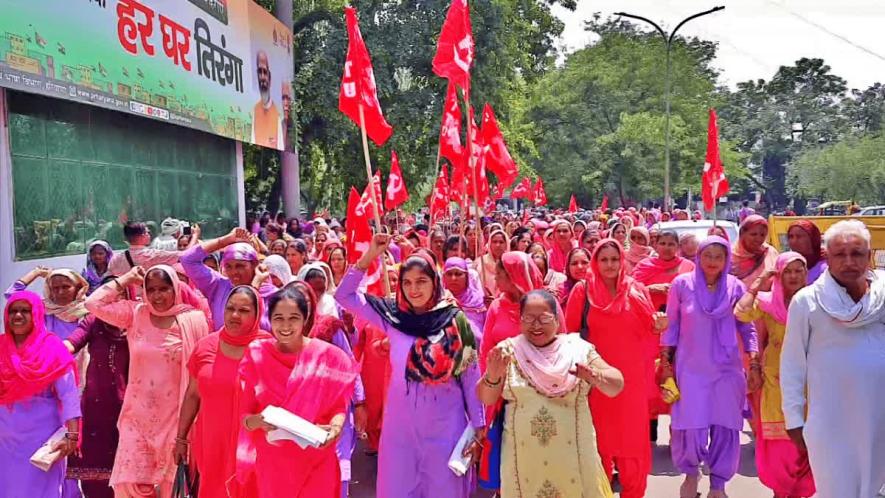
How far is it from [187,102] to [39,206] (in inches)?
177

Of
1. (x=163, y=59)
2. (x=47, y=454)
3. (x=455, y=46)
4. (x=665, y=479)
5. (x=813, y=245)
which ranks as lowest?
(x=665, y=479)

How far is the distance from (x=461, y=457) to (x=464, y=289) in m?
1.88

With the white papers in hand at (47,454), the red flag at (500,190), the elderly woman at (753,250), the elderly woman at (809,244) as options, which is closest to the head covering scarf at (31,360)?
the white papers in hand at (47,454)

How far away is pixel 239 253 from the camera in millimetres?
5195

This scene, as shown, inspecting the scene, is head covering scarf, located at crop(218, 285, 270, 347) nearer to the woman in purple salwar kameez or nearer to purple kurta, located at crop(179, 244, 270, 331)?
purple kurta, located at crop(179, 244, 270, 331)

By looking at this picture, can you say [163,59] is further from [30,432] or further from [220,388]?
[220,388]

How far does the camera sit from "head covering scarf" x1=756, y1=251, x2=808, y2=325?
187 inches

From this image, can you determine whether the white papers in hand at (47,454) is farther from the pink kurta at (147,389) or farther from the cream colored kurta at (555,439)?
the cream colored kurta at (555,439)

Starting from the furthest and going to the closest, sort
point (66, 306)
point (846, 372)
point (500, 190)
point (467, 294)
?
point (500, 190) < point (467, 294) < point (66, 306) < point (846, 372)

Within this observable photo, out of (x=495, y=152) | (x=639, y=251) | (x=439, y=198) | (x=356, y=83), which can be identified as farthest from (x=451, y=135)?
(x=439, y=198)

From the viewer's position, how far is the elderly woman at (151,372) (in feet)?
14.6

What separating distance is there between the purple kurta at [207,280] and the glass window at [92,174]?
5.98 metres

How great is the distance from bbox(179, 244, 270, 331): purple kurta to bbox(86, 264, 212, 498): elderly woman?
1.29ft

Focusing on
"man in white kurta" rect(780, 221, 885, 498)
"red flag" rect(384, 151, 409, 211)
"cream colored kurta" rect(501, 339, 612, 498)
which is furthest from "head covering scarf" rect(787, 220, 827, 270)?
"red flag" rect(384, 151, 409, 211)
